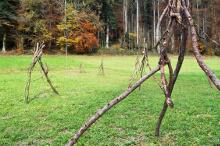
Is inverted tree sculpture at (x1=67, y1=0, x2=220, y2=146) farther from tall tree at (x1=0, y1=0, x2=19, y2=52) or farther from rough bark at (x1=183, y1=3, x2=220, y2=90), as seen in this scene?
tall tree at (x1=0, y1=0, x2=19, y2=52)

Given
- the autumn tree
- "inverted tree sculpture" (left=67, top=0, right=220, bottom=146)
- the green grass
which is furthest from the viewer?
the autumn tree

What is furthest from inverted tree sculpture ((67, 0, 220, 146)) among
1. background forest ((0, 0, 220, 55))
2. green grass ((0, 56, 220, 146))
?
background forest ((0, 0, 220, 55))

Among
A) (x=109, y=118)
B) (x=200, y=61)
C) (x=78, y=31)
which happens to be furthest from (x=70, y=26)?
(x=200, y=61)

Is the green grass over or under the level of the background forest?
under

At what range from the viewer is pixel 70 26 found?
165ft

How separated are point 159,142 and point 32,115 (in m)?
4.75

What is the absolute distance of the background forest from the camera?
1860 inches

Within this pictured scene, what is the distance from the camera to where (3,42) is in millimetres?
45594

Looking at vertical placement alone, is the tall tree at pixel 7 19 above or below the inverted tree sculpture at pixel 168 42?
above

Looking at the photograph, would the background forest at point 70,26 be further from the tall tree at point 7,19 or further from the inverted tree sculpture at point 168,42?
the inverted tree sculpture at point 168,42

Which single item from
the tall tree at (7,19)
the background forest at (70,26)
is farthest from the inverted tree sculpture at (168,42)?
the tall tree at (7,19)

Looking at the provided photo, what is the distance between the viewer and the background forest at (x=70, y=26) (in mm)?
47250

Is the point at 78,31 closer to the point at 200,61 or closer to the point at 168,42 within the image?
the point at 168,42

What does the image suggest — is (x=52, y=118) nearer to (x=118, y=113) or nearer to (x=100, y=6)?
(x=118, y=113)
